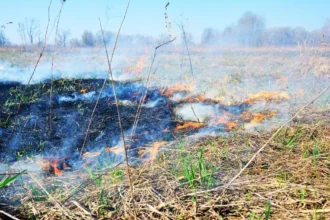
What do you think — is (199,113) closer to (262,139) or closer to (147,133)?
(147,133)

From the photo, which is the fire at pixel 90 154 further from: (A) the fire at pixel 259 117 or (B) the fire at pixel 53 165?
(A) the fire at pixel 259 117

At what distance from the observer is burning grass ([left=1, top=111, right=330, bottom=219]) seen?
1.83 metres

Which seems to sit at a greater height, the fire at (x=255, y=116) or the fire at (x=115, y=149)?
the fire at (x=115, y=149)

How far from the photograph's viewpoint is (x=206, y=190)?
1.96 meters

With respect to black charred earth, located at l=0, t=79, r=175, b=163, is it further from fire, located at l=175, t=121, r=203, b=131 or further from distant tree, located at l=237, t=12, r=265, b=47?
distant tree, located at l=237, t=12, r=265, b=47

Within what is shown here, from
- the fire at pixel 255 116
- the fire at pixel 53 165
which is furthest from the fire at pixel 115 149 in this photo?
the fire at pixel 255 116

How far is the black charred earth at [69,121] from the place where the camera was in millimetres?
3738

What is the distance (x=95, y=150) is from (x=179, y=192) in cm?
186

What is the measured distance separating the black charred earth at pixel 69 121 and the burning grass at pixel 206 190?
1.19 metres

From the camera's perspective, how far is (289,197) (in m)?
1.93

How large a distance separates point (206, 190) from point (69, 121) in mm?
3630

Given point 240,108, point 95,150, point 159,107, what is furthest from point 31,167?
point 240,108

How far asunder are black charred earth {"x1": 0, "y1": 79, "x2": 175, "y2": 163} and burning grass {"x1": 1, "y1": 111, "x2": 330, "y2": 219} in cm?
119

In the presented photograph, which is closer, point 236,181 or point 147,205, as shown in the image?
point 147,205
